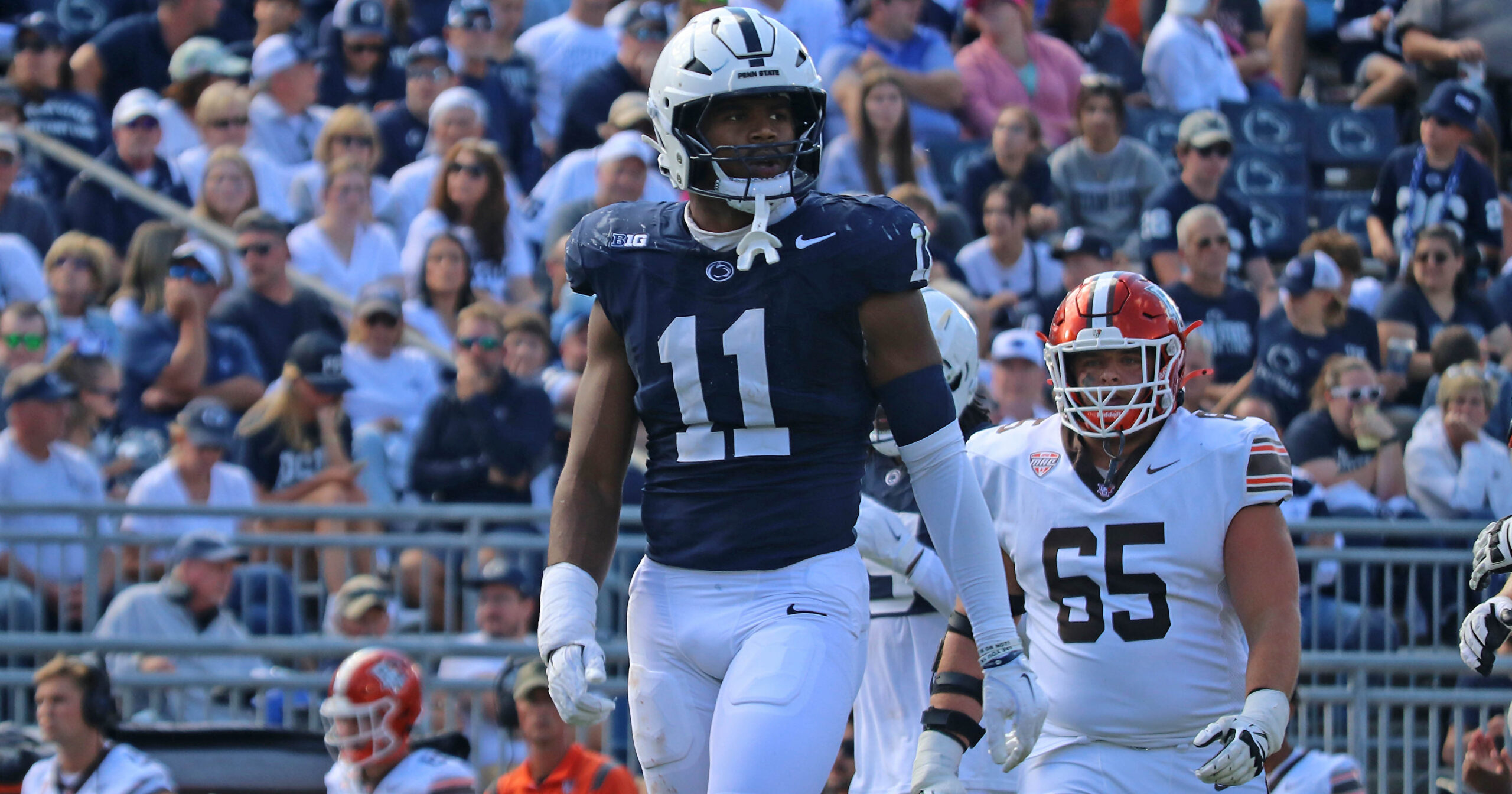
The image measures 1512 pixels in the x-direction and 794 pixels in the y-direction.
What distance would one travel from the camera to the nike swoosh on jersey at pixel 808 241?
4012mm

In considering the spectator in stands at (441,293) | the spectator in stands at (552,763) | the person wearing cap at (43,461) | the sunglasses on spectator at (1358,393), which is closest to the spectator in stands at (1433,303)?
the sunglasses on spectator at (1358,393)

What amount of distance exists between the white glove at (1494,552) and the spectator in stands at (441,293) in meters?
6.04

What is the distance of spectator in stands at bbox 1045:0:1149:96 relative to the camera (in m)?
13.2

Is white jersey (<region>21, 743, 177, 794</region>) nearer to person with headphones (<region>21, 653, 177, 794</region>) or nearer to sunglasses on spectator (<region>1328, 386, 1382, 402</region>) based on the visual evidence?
person with headphones (<region>21, 653, 177, 794</region>)

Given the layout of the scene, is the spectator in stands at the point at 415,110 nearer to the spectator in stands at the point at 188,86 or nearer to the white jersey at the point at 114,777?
the spectator in stands at the point at 188,86

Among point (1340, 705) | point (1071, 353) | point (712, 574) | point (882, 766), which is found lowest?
point (1340, 705)

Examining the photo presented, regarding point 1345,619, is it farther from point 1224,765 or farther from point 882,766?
point 1224,765

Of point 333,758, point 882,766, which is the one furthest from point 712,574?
point 333,758

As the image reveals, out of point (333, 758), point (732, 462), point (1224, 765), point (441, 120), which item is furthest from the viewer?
point (441, 120)

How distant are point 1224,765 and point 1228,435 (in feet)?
2.86

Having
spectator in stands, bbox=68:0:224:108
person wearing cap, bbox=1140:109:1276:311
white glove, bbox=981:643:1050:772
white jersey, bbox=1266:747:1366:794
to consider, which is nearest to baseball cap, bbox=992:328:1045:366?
person wearing cap, bbox=1140:109:1276:311

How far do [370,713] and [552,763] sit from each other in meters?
0.67

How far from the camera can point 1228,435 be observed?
192 inches

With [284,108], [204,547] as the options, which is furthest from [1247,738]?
[284,108]
